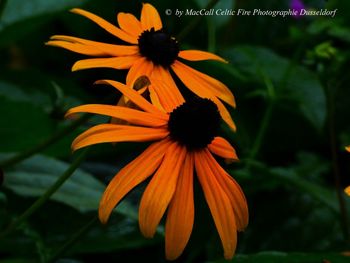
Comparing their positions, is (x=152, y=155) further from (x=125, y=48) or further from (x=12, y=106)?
(x=12, y=106)

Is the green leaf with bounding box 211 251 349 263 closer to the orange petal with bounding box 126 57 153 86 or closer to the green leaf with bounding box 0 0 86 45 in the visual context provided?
the orange petal with bounding box 126 57 153 86

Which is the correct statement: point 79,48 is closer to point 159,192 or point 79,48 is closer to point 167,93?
point 167,93

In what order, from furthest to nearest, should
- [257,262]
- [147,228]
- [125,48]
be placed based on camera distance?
[125,48] < [257,262] < [147,228]

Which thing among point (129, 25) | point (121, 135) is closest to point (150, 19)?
point (129, 25)

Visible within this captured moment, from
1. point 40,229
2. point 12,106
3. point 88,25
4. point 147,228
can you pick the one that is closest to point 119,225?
point 40,229

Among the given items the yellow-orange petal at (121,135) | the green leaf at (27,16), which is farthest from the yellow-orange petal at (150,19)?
the green leaf at (27,16)

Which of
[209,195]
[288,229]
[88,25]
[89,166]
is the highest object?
[209,195]

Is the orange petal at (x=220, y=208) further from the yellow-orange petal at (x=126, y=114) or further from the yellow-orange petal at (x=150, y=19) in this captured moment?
the yellow-orange petal at (x=150, y=19)
